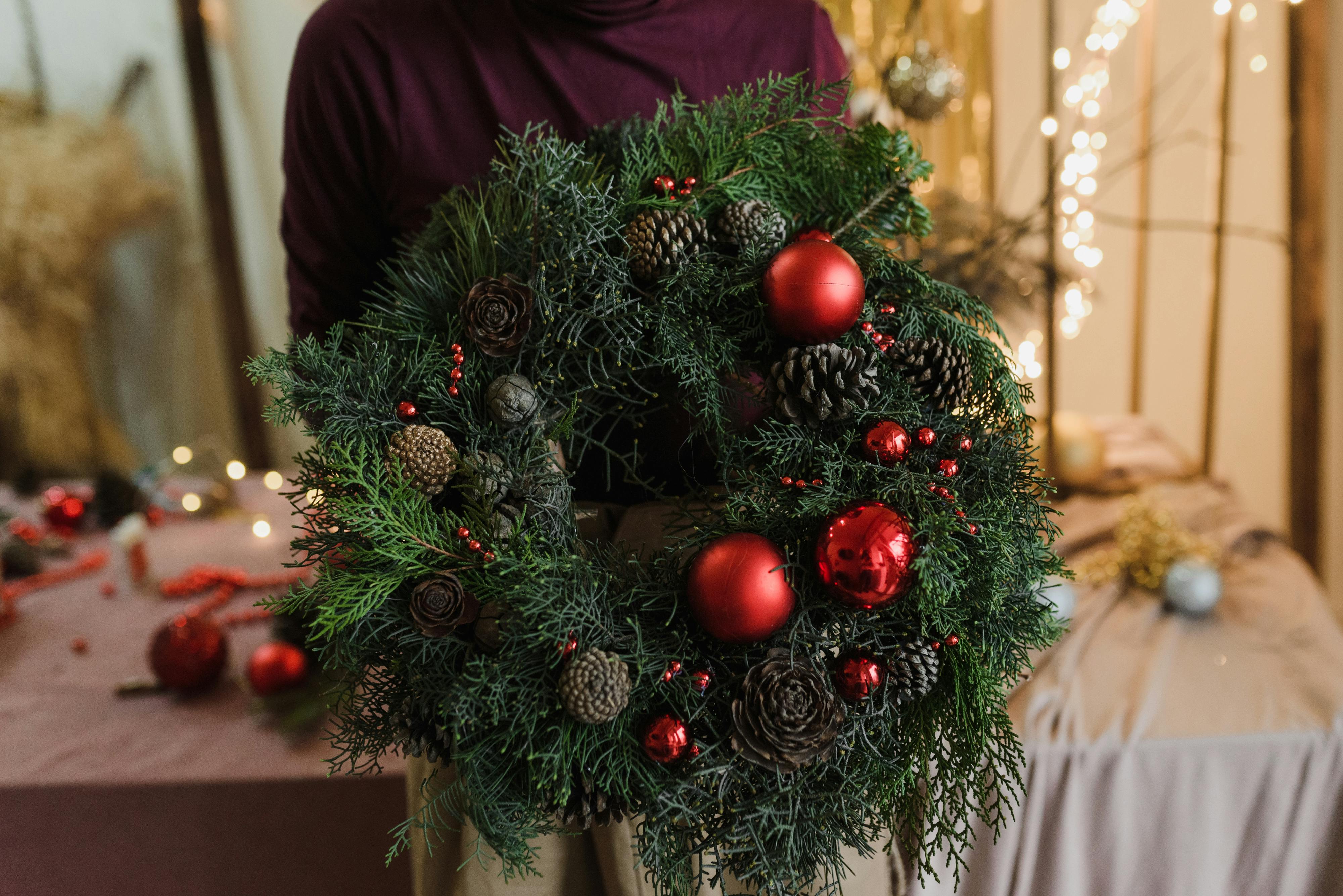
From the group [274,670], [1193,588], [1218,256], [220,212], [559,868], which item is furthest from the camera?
[220,212]

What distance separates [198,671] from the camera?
0.97 metres

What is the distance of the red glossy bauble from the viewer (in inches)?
17.6

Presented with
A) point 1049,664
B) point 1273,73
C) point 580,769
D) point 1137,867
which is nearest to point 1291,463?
point 1273,73

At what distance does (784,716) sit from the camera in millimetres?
440

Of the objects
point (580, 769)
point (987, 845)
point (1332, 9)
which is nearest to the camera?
point (580, 769)

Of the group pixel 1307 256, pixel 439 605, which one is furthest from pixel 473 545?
pixel 1307 256

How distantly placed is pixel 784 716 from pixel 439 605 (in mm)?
200

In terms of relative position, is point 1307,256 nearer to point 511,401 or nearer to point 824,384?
point 824,384

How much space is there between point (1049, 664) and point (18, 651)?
129 centimetres

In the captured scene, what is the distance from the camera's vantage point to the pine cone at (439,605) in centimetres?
47

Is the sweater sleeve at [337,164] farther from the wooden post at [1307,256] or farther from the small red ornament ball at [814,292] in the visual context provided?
the wooden post at [1307,256]

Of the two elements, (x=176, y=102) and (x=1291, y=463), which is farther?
(x=176, y=102)

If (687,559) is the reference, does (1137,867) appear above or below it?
below

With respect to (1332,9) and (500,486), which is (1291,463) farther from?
(500,486)
